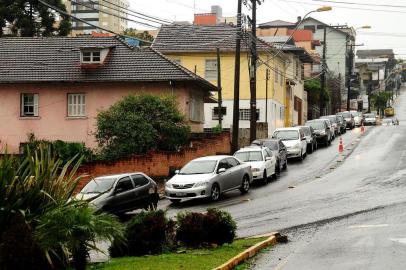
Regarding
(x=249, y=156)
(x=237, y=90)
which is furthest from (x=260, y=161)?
(x=237, y=90)

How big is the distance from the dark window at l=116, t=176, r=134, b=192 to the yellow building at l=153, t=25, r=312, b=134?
1231 inches

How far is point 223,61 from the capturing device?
5538 centimetres

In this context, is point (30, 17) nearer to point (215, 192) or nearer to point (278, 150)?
point (278, 150)

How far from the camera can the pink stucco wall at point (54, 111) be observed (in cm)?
4025

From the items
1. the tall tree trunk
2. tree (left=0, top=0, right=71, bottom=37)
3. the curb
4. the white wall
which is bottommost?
the curb

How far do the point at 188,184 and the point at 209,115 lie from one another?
31.0 metres

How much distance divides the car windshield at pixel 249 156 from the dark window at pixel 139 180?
8.15 m

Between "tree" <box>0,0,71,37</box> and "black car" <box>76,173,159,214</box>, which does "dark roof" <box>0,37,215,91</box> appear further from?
"black car" <box>76,173,159,214</box>

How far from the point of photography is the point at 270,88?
5666 centimetres

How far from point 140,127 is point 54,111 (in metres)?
10.0

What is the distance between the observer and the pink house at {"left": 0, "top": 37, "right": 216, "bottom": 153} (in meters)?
39.7

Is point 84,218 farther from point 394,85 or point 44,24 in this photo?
point 394,85

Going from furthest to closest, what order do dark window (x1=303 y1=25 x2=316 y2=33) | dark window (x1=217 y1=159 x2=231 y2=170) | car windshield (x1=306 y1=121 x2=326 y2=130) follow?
dark window (x1=303 y1=25 x2=316 y2=33)
car windshield (x1=306 y1=121 x2=326 y2=130)
dark window (x1=217 y1=159 x2=231 y2=170)

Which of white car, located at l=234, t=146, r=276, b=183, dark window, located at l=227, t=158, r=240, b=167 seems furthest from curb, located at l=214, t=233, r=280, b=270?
white car, located at l=234, t=146, r=276, b=183
